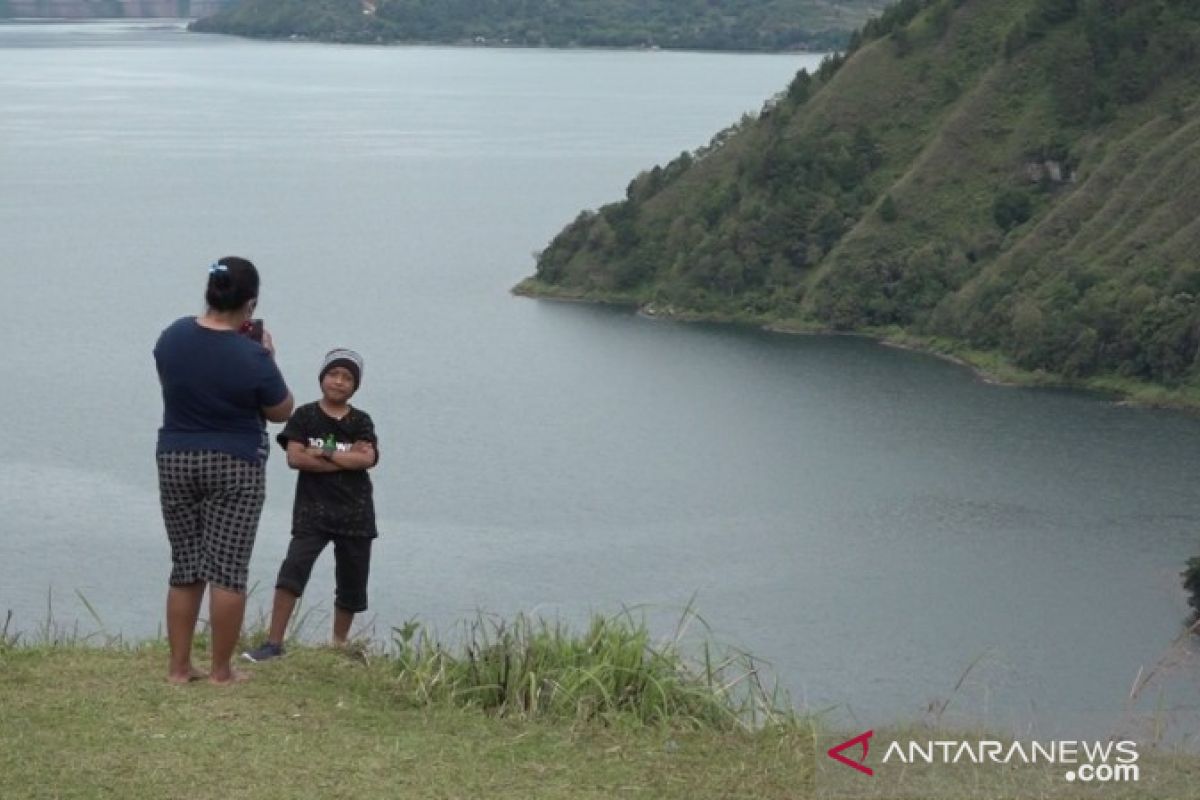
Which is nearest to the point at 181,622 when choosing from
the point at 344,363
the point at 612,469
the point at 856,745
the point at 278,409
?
the point at 278,409

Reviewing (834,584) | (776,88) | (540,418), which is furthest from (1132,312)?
(776,88)

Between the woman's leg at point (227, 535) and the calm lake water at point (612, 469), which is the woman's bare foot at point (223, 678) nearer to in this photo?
the woman's leg at point (227, 535)

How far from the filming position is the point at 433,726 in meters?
8.47

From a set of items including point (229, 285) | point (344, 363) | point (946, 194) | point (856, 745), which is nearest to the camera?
point (856, 745)

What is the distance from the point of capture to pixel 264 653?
955 cm

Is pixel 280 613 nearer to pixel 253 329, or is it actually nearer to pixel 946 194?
pixel 253 329

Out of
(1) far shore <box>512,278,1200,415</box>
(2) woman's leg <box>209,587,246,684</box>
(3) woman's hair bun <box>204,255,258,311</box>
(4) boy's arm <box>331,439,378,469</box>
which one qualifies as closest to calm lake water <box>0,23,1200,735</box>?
(1) far shore <box>512,278,1200,415</box>

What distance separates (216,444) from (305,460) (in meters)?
1.02

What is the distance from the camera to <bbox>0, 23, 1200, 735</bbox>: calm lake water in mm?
40969

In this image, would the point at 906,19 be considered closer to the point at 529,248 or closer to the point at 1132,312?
the point at 529,248

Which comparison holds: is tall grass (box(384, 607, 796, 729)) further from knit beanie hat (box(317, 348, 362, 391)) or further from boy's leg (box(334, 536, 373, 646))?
knit beanie hat (box(317, 348, 362, 391))

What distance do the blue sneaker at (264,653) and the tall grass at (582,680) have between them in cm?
56

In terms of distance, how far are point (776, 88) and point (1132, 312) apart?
10816 centimetres

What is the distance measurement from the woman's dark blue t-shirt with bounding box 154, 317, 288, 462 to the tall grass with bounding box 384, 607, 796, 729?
1161 mm
